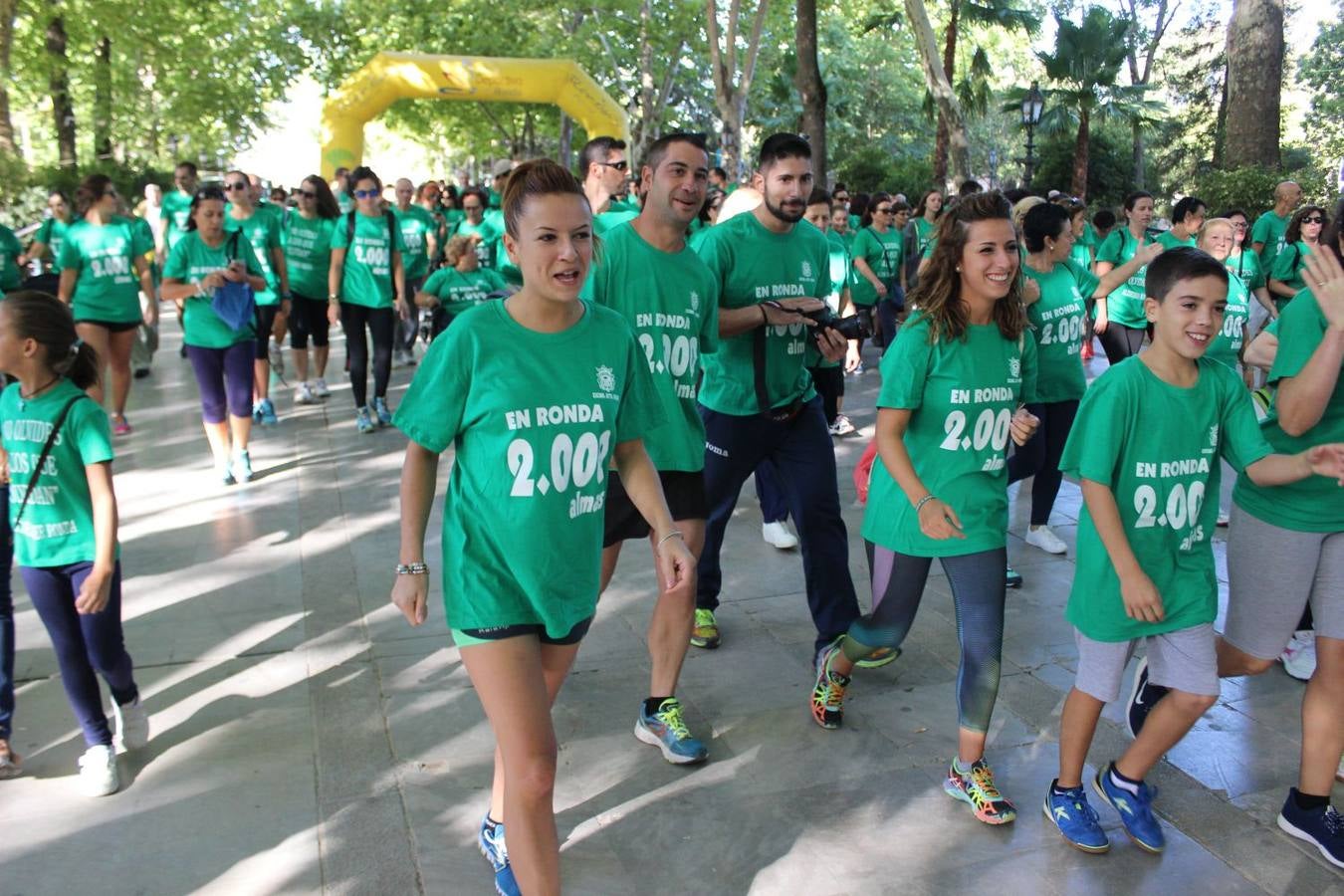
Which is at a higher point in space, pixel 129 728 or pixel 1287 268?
pixel 1287 268

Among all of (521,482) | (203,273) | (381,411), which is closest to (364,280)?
(381,411)

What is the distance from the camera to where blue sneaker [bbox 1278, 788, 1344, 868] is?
326 centimetres

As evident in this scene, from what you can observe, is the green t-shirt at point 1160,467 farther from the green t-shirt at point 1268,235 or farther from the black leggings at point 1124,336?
the green t-shirt at point 1268,235

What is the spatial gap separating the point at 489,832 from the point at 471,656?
0.84m

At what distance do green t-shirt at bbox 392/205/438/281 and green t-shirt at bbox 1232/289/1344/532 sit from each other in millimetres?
8441

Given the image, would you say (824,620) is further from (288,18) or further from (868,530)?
(288,18)

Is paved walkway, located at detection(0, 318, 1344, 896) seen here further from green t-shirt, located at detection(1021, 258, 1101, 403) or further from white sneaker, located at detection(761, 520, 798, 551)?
green t-shirt, located at detection(1021, 258, 1101, 403)

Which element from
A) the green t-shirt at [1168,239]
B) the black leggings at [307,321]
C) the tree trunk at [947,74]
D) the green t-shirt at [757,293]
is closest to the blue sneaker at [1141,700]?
the green t-shirt at [757,293]

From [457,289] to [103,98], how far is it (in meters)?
18.9

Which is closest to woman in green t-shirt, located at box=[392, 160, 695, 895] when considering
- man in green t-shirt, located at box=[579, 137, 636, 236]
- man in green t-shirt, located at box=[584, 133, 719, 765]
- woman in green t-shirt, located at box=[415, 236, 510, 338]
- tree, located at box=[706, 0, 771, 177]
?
man in green t-shirt, located at box=[584, 133, 719, 765]

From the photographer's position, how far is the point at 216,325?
7254 mm

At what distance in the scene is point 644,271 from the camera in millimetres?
3918

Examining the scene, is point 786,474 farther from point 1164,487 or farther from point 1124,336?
point 1124,336

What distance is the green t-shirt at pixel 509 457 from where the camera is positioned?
8.66ft
